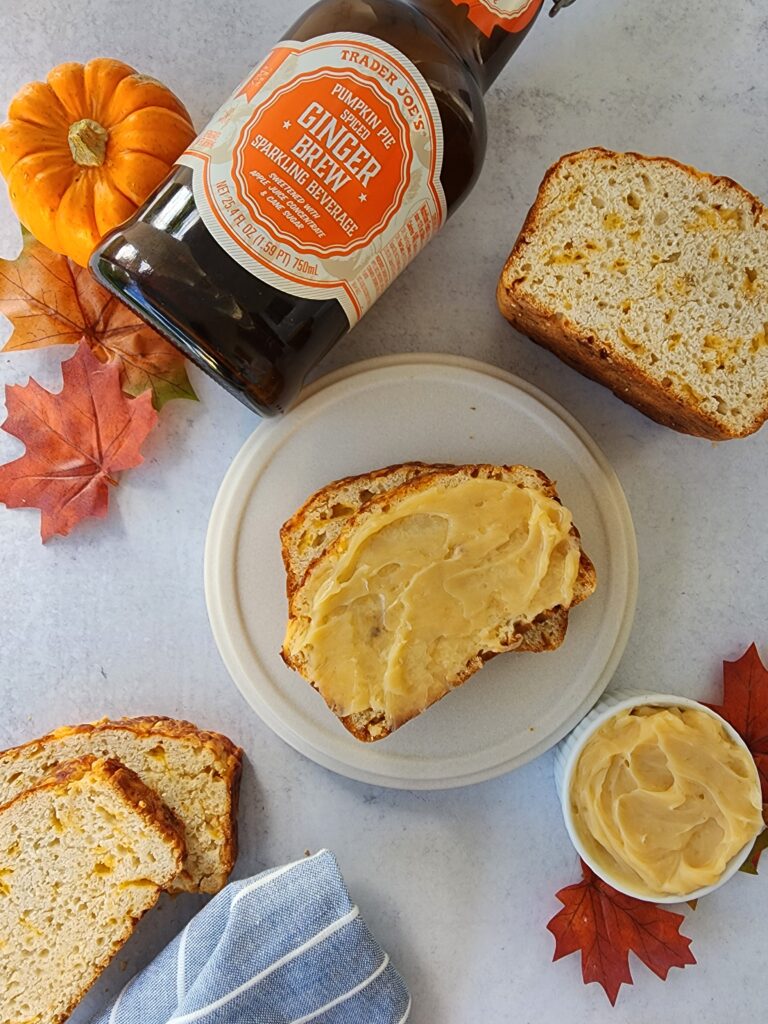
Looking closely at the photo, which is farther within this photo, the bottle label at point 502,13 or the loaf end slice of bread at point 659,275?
the loaf end slice of bread at point 659,275

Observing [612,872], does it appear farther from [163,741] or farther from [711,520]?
[163,741]

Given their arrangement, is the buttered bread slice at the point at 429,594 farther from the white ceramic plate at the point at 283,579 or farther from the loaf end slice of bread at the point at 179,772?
the loaf end slice of bread at the point at 179,772

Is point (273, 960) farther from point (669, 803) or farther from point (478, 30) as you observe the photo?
point (478, 30)

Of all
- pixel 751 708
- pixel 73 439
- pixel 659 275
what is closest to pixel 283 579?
pixel 73 439

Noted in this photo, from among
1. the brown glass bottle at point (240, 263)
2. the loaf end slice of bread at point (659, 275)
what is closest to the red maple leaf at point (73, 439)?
the brown glass bottle at point (240, 263)

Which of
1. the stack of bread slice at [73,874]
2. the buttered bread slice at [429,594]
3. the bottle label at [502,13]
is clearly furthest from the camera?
the stack of bread slice at [73,874]

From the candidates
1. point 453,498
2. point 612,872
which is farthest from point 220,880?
point 453,498

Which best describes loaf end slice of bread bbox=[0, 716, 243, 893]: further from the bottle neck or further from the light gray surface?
the bottle neck
